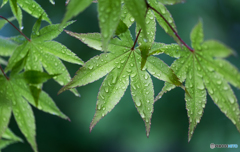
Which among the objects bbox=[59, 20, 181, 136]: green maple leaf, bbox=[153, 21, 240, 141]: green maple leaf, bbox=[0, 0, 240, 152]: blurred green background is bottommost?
bbox=[0, 0, 240, 152]: blurred green background

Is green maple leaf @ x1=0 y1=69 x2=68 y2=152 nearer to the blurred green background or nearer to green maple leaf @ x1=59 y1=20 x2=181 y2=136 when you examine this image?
green maple leaf @ x1=59 y1=20 x2=181 y2=136

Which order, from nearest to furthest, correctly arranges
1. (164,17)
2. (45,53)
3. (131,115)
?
(164,17) → (45,53) → (131,115)

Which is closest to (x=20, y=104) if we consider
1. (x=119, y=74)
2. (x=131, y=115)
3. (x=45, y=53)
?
(x=45, y=53)

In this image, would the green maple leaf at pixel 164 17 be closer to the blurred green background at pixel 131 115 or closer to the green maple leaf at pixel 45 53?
the green maple leaf at pixel 45 53

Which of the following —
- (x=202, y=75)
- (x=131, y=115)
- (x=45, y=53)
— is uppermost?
(x=45, y=53)

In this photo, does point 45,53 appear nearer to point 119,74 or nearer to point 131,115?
point 119,74

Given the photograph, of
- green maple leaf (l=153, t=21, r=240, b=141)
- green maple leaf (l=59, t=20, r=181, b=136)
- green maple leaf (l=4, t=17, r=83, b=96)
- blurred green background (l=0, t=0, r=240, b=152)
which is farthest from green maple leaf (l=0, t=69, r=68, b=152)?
blurred green background (l=0, t=0, r=240, b=152)
